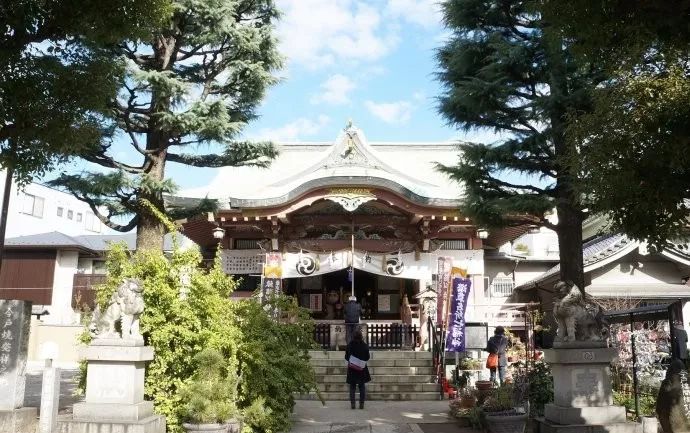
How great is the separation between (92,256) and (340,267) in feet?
50.5

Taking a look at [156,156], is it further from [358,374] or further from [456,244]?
[456,244]

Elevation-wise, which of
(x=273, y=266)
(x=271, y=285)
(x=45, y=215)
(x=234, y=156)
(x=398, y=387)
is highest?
(x=45, y=215)

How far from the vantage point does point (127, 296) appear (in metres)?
8.51

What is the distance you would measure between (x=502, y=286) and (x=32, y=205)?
33748 mm

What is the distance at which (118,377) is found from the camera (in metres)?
8.27

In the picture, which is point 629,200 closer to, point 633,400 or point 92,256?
point 633,400

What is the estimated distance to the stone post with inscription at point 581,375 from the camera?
27.6 feet

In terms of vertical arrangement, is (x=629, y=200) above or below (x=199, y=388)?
above

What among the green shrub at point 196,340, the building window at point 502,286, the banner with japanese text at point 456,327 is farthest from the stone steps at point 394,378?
the building window at point 502,286

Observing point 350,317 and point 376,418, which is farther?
point 350,317

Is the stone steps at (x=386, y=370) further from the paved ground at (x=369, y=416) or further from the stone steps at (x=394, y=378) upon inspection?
the paved ground at (x=369, y=416)

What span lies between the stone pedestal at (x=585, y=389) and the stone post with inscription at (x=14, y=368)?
7907mm

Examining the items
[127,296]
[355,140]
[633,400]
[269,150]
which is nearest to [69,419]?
[127,296]

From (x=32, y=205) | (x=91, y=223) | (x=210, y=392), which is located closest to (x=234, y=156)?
(x=210, y=392)
